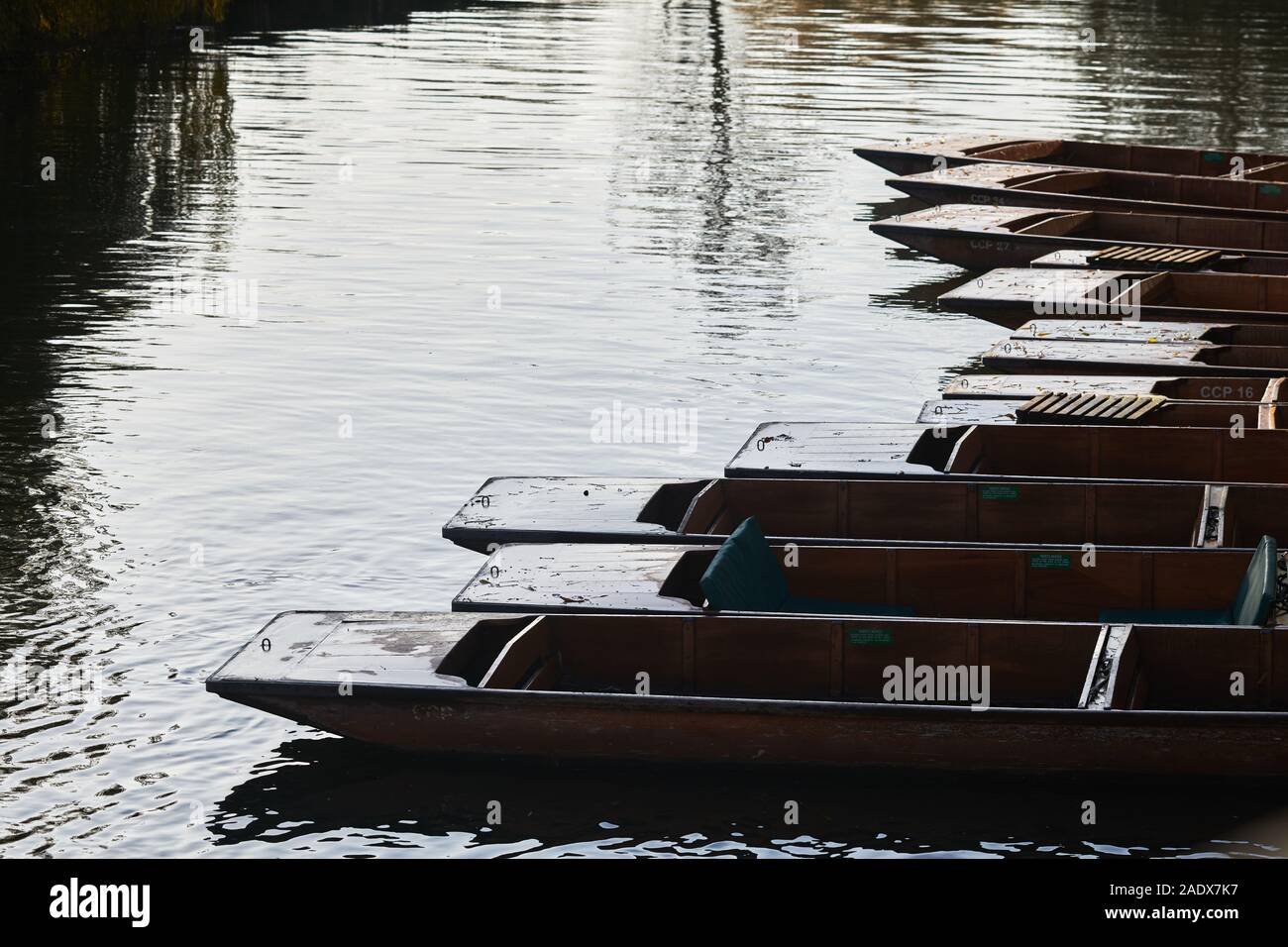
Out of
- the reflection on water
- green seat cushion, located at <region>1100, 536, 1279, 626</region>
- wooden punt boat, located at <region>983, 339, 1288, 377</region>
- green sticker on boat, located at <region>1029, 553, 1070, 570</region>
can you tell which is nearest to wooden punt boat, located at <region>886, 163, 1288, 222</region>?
wooden punt boat, located at <region>983, 339, 1288, 377</region>

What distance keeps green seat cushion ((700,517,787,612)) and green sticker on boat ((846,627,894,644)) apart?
28.6 inches

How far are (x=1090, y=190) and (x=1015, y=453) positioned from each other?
1260 centimetres

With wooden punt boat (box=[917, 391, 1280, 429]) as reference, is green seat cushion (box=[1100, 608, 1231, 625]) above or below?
below

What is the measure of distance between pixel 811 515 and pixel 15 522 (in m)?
6.49

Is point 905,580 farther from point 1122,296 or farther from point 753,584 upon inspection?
point 1122,296

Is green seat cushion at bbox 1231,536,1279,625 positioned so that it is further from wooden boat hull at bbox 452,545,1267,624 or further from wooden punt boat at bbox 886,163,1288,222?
wooden punt boat at bbox 886,163,1288,222

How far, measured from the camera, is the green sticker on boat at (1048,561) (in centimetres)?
1208

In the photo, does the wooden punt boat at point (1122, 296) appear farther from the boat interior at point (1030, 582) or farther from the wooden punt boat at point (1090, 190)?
the boat interior at point (1030, 582)

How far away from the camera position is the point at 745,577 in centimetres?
1178

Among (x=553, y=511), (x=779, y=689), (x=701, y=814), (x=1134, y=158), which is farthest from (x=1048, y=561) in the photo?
(x=1134, y=158)

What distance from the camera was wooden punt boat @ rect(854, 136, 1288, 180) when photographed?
2664cm
